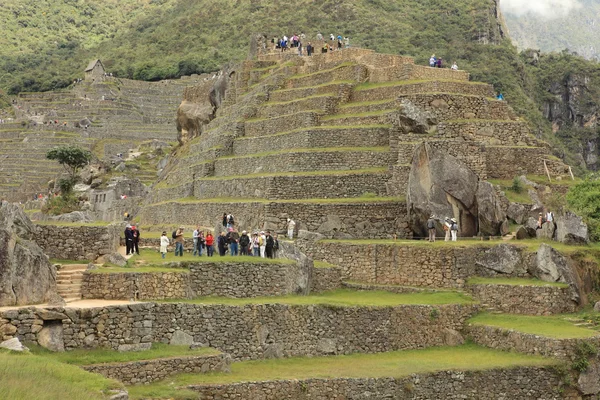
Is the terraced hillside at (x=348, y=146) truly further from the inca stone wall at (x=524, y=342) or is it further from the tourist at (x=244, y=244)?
the inca stone wall at (x=524, y=342)

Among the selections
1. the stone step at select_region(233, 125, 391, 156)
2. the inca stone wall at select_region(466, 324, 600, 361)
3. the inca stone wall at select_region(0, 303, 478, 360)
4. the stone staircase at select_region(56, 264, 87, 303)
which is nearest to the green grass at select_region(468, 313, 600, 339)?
the inca stone wall at select_region(466, 324, 600, 361)

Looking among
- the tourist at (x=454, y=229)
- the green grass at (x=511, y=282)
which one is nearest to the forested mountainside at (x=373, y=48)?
the tourist at (x=454, y=229)

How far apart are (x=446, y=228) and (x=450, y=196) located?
1.46 meters

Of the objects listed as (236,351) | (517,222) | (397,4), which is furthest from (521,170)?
(397,4)

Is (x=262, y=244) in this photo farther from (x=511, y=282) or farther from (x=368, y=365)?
(x=511, y=282)

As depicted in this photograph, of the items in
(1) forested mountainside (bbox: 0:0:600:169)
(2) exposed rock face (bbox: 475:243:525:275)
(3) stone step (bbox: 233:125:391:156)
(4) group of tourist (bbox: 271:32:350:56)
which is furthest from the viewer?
(1) forested mountainside (bbox: 0:0:600:169)

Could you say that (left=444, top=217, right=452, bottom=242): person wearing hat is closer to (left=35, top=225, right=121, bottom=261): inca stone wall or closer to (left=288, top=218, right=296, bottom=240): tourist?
(left=288, top=218, right=296, bottom=240): tourist

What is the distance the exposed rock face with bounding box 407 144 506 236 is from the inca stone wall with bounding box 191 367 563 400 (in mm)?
8817

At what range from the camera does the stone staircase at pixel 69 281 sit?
23.7 m

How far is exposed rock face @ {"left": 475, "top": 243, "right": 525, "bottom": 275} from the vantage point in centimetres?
3170

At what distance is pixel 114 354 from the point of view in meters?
22.0

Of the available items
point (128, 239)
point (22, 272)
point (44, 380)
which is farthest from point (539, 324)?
point (44, 380)

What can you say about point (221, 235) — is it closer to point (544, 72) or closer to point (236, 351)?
point (236, 351)

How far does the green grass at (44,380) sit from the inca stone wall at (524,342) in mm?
13121
